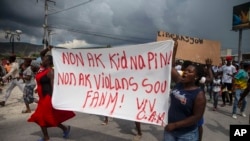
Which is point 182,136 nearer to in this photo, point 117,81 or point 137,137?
point 117,81

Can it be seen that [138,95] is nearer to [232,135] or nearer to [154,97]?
[154,97]

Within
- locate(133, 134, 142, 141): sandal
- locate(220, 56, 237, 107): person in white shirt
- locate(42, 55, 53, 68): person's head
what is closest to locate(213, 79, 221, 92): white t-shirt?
locate(220, 56, 237, 107): person in white shirt

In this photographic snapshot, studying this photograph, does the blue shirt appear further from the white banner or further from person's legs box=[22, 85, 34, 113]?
person's legs box=[22, 85, 34, 113]

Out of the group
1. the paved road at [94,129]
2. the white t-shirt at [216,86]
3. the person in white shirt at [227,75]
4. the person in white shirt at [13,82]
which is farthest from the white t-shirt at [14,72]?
the person in white shirt at [227,75]

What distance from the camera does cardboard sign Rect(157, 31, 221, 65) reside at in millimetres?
6238

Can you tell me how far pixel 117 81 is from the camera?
432 centimetres

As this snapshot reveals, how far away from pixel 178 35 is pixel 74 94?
2990 millimetres

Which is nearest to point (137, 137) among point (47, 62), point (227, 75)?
point (47, 62)

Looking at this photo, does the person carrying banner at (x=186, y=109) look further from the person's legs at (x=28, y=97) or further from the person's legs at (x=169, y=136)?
the person's legs at (x=28, y=97)

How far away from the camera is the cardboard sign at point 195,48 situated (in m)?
6.24

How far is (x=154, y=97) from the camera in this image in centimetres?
377

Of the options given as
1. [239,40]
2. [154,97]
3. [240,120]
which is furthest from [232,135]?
[239,40]

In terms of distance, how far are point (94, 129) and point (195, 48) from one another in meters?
2.93

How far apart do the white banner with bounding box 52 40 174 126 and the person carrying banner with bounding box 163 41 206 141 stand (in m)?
0.47
